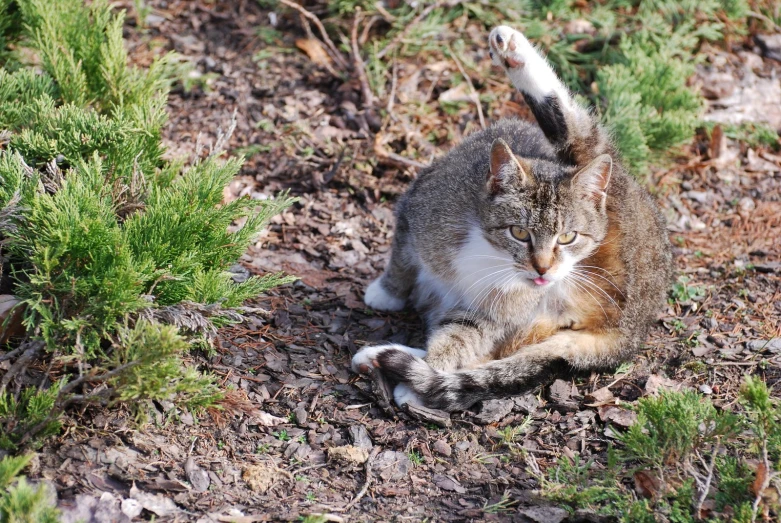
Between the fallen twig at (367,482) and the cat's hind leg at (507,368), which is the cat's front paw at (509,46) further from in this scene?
the fallen twig at (367,482)

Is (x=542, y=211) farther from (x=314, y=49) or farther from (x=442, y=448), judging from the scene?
(x=314, y=49)

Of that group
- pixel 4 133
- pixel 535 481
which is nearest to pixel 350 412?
pixel 535 481

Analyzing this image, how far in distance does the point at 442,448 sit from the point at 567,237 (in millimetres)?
1166

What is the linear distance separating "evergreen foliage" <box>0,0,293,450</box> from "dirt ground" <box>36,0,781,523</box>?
0.29m

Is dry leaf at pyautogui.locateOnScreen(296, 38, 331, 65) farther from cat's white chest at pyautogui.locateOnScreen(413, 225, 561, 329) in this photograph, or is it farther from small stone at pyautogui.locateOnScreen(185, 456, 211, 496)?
small stone at pyautogui.locateOnScreen(185, 456, 211, 496)

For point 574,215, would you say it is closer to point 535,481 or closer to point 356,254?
point 535,481

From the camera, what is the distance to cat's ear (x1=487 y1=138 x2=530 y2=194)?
3.57 m

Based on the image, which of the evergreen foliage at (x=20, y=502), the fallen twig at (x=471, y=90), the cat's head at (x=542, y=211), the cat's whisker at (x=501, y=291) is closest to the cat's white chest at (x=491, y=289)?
the cat's whisker at (x=501, y=291)

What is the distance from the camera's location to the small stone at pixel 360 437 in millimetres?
3375

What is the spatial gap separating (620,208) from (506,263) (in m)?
0.68

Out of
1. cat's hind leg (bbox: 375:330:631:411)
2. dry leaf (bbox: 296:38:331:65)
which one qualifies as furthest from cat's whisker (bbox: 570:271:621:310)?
dry leaf (bbox: 296:38:331:65)

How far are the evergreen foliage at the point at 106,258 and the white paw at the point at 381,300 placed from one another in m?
0.96

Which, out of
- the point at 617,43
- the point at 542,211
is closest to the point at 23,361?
the point at 542,211

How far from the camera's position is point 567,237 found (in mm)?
3707
